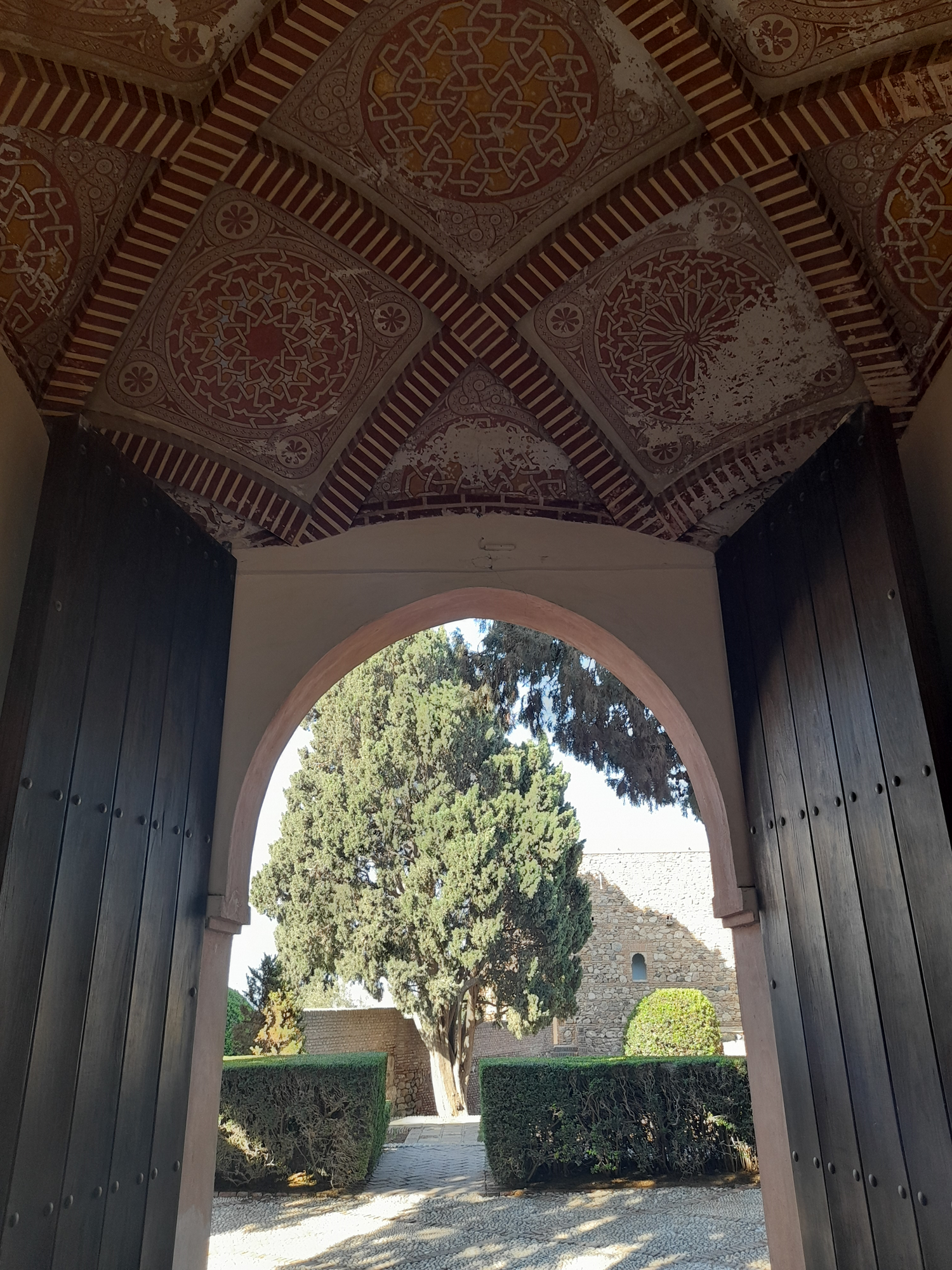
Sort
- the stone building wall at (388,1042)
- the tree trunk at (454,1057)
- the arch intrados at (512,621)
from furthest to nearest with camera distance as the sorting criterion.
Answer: the stone building wall at (388,1042) → the tree trunk at (454,1057) → the arch intrados at (512,621)

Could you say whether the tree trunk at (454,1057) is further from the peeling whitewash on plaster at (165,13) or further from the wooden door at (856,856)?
the peeling whitewash on plaster at (165,13)

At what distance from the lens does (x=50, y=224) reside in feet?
10.3

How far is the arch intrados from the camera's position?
3.88m

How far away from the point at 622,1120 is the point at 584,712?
4.77 meters

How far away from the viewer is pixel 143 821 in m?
3.22

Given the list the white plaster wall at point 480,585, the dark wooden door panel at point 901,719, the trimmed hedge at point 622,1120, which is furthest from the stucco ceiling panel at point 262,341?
the trimmed hedge at point 622,1120

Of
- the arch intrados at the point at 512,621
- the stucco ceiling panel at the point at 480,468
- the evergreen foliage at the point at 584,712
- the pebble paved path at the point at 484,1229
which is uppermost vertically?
the evergreen foliage at the point at 584,712

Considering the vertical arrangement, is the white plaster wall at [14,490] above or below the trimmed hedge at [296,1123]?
above

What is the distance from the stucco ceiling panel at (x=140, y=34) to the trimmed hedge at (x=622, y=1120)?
823 centimetres

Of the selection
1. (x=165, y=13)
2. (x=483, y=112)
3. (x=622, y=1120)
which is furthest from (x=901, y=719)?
(x=622, y=1120)

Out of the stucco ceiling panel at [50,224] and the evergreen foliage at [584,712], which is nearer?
the stucco ceiling panel at [50,224]

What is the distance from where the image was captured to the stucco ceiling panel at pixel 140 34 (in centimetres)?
258

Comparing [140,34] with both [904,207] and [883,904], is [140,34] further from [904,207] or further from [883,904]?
[883,904]

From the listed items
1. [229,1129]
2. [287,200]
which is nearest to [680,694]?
[287,200]
